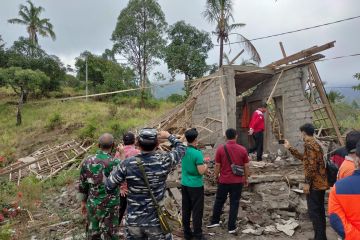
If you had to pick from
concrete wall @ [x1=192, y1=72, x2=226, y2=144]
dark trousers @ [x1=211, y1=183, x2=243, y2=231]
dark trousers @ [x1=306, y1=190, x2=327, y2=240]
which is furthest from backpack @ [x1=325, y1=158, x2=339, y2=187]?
concrete wall @ [x1=192, y1=72, x2=226, y2=144]

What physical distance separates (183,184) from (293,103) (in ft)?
19.4

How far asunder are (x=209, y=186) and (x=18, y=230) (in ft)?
12.9

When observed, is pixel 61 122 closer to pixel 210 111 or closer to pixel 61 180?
pixel 61 180

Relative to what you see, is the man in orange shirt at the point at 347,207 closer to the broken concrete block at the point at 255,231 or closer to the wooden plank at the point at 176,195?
the broken concrete block at the point at 255,231

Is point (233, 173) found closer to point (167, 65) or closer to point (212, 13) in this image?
point (212, 13)

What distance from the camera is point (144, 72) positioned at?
→ 29.7 metres

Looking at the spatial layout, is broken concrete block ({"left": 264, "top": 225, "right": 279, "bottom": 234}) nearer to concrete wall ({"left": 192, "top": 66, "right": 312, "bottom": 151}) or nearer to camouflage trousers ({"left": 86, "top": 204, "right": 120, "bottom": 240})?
camouflage trousers ({"left": 86, "top": 204, "right": 120, "bottom": 240})

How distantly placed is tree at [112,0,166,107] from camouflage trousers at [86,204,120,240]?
74.7 ft

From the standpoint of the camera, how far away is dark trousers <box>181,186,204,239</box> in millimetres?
4910

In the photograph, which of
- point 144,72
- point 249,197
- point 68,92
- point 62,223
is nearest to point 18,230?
point 62,223

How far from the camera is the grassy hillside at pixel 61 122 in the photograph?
1829 cm

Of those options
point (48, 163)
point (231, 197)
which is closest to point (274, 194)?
point (231, 197)

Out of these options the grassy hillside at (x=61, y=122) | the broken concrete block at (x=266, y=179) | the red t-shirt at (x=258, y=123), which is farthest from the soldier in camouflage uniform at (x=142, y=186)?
the grassy hillside at (x=61, y=122)

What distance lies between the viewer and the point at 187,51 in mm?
24453
